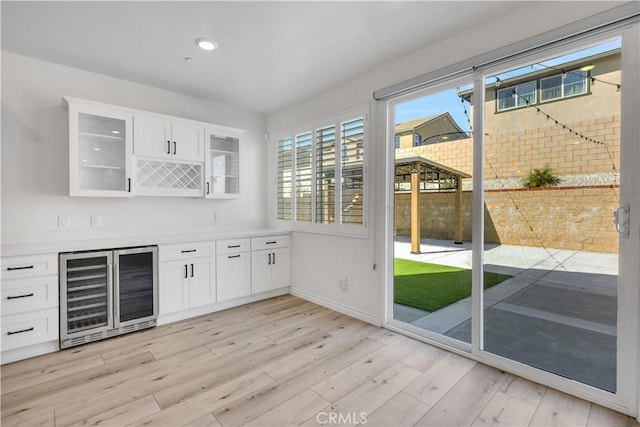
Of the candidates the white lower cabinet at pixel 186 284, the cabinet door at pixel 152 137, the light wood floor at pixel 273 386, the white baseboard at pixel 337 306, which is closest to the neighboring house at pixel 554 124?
the light wood floor at pixel 273 386

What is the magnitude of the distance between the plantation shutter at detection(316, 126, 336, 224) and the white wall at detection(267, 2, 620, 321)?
252 mm

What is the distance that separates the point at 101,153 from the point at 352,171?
266 centimetres

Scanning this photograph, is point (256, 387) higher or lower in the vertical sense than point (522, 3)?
lower

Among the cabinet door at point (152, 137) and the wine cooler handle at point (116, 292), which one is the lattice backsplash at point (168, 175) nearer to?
the cabinet door at point (152, 137)

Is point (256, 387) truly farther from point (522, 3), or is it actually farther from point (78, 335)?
point (522, 3)

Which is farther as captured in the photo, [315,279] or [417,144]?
[315,279]

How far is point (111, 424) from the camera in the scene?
1772mm

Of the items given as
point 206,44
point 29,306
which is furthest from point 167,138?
point 29,306

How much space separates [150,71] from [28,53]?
1.00 metres

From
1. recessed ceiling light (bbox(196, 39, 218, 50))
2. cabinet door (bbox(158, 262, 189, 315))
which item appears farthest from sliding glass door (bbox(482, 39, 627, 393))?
cabinet door (bbox(158, 262, 189, 315))

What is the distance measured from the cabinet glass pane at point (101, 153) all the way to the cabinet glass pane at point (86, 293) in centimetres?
78

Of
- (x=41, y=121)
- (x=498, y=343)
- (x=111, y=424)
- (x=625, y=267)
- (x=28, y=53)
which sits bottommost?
(x=111, y=424)

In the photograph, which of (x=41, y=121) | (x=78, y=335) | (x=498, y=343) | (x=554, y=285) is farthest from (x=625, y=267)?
(x=41, y=121)

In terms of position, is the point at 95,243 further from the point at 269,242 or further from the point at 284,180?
the point at 284,180
